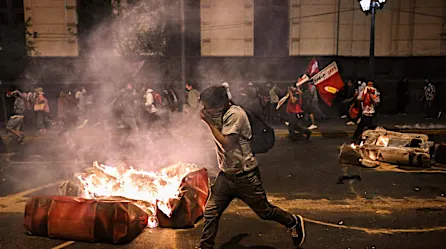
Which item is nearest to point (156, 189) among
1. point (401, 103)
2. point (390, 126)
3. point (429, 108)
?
point (390, 126)

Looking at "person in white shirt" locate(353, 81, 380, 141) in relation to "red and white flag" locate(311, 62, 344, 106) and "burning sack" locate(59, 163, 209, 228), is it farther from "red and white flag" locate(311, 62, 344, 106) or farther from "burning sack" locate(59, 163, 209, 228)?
"burning sack" locate(59, 163, 209, 228)

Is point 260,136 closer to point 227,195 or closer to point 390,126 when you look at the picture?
point 227,195

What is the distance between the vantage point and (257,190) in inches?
202

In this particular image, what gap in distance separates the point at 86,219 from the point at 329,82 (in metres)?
9.03

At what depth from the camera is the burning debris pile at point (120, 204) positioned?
5773 millimetres

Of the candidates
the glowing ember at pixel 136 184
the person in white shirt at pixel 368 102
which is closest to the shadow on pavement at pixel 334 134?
the person in white shirt at pixel 368 102

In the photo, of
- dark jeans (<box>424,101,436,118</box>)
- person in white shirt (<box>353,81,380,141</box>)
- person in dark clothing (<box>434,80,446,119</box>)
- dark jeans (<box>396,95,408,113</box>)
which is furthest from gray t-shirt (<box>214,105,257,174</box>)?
person in dark clothing (<box>434,80,446,119</box>)

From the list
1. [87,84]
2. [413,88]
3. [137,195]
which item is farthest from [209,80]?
[137,195]

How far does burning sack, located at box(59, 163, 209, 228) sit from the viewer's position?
6.25 metres

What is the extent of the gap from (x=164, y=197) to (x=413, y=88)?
50.1ft

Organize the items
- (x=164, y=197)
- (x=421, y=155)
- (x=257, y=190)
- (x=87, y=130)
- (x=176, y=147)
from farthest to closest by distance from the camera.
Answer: (x=87, y=130)
(x=176, y=147)
(x=421, y=155)
(x=164, y=197)
(x=257, y=190)

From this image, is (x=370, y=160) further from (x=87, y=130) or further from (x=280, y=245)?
(x=87, y=130)

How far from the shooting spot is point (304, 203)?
7395 mm

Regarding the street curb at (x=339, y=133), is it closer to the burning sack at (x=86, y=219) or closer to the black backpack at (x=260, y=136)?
the black backpack at (x=260, y=136)
